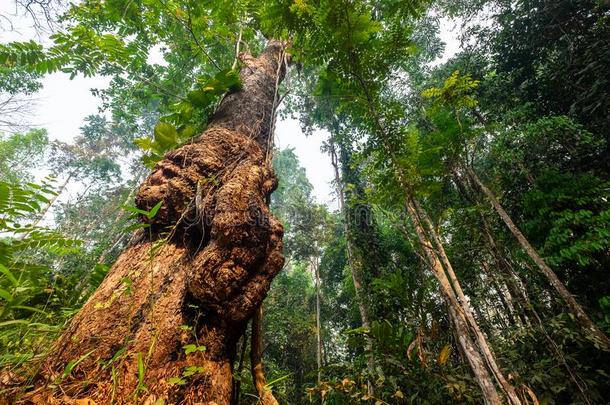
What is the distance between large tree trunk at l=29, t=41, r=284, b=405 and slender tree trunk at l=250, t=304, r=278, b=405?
0.29m

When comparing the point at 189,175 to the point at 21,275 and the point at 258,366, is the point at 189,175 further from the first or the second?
the point at 258,366

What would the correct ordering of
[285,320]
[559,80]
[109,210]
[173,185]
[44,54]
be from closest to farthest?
[173,185], [44,54], [559,80], [285,320], [109,210]

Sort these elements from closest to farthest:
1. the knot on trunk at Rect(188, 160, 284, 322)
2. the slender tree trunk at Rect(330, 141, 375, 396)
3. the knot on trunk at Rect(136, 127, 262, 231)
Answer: the knot on trunk at Rect(188, 160, 284, 322), the knot on trunk at Rect(136, 127, 262, 231), the slender tree trunk at Rect(330, 141, 375, 396)

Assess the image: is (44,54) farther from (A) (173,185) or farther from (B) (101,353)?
(B) (101,353)

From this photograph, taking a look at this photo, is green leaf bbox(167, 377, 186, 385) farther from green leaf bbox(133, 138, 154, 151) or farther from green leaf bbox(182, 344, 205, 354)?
green leaf bbox(133, 138, 154, 151)

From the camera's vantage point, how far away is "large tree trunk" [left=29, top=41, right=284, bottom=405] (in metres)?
1.13

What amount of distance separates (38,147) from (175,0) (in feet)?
90.8

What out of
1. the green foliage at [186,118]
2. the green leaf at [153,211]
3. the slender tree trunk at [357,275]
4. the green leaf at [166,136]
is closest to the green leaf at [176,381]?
the green leaf at [153,211]

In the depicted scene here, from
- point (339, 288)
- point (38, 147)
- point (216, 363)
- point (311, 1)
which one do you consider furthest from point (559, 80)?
point (38, 147)

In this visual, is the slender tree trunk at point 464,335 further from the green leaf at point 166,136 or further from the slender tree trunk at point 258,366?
the green leaf at point 166,136

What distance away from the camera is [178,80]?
19.9ft

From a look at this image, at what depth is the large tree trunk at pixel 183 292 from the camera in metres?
1.13

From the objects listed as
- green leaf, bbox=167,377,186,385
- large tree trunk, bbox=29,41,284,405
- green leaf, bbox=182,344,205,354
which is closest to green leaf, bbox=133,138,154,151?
large tree trunk, bbox=29,41,284,405

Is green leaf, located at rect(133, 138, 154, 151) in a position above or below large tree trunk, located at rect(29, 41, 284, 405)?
above
